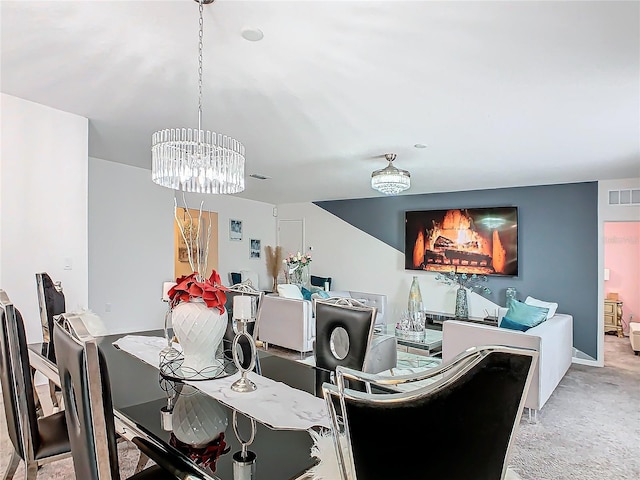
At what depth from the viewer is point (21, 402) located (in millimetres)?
1521

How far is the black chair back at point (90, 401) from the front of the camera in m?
0.90

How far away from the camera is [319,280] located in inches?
300

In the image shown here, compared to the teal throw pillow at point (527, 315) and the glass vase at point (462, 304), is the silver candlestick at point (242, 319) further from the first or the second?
the glass vase at point (462, 304)

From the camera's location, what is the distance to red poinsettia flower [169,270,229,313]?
5.37 feet

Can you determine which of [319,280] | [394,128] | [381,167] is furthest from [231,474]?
[319,280]

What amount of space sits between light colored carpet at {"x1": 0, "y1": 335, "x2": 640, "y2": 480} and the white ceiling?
2121 mm

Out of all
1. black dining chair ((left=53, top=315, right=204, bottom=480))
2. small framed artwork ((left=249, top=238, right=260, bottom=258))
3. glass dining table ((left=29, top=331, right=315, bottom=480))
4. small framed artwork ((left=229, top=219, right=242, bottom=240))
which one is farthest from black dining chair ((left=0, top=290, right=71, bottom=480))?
small framed artwork ((left=249, top=238, right=260, bottom=258))

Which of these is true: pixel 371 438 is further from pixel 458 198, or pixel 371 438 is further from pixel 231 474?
pixel 458 198

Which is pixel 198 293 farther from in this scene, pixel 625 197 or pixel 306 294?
pixel 625 197

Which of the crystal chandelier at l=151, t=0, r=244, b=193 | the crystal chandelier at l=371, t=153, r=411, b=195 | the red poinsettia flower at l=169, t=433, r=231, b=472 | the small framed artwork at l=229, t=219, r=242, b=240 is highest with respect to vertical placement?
the crystal chandelier at l=371, t=153, r=411, b=195

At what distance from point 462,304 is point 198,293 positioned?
528cm

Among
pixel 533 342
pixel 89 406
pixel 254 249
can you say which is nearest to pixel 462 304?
pixel 533 342

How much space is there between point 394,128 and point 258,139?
135 cm

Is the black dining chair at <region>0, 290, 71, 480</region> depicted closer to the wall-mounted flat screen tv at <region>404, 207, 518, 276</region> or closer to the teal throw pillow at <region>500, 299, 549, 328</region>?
the teal throw pillow at <region>500, 299, 549, 328</region>
